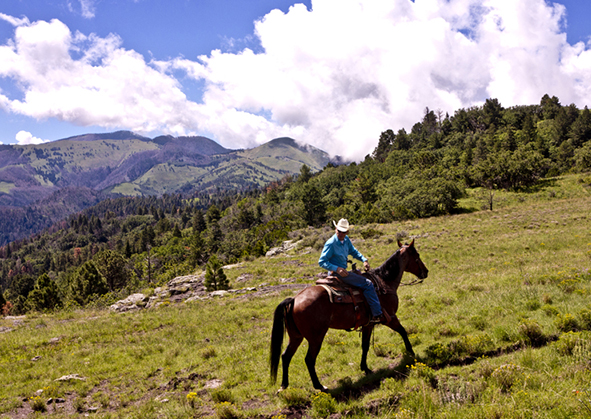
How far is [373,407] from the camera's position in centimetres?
629

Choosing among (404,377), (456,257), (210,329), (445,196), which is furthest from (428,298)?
(445,196)

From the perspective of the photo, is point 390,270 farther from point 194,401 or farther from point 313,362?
point 194,401

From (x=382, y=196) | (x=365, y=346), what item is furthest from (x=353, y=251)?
(x=382, y=196)

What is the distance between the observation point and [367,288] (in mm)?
8180

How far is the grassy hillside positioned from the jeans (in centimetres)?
157

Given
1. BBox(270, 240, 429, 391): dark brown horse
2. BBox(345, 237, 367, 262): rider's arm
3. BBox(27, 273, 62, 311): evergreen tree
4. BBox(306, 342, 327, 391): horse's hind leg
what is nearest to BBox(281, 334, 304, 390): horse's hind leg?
BBox(270, 240, 429, 391): dark brown horse

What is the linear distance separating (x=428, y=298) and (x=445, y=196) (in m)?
58.7

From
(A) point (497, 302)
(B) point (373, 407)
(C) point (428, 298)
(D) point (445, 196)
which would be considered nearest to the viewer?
(B) point (373, 407)

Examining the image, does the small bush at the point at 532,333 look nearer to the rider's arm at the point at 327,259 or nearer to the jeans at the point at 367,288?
the jeans at the point at 367,288

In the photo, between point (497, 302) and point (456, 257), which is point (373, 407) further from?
point (456, 257)

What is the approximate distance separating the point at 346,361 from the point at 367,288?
115 inches

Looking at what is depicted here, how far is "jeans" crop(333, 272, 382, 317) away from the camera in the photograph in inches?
317

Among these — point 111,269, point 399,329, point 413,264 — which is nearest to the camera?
point 399,329

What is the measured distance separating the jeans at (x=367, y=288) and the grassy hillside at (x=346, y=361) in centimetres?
157
